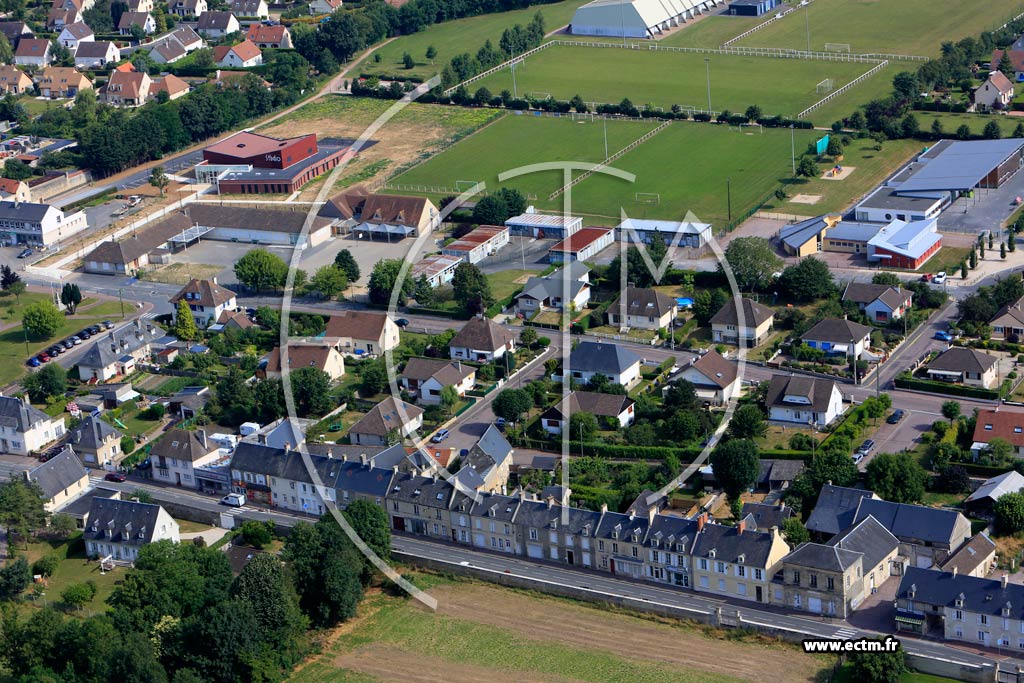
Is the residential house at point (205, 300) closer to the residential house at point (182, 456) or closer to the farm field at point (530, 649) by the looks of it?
the residential house at point (182, 456)

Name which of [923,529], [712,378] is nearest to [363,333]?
[712,378]

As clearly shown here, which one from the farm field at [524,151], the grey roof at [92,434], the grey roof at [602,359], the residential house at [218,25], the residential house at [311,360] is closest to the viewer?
the grey roof at [92,434]

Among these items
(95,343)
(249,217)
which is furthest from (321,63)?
(95,343)

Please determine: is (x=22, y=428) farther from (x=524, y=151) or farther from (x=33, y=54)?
(x=33, y=54)

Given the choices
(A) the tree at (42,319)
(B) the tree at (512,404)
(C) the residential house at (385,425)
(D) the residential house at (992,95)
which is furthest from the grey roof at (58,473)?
(D) the residential house at (992,95)

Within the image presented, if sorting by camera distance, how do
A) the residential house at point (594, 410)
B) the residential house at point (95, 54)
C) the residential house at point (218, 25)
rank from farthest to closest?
1. the residential house at point (218, 25)
2. the residential house at point (95, 54)
3. the residential house at point (594, 410)

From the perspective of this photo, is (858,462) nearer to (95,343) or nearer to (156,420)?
(156,420)
